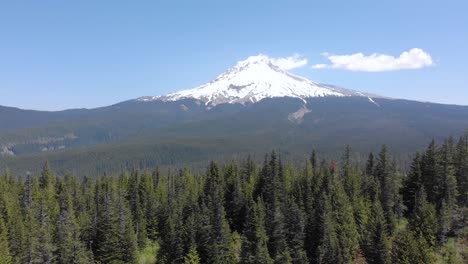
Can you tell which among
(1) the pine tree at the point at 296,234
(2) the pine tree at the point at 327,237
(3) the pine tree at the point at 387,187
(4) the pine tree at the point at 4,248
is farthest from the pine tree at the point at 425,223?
(4) the pine tree at the point at 4,248

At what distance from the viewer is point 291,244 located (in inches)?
2837

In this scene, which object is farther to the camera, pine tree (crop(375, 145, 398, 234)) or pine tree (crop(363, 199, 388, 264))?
pine tree (crop(375, 145, 398, 234))

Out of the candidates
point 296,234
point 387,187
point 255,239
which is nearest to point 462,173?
point 387,187

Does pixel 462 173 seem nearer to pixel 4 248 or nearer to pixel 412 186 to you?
pixel 412 186

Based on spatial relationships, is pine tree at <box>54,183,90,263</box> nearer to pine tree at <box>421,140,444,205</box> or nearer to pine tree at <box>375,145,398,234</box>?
pine tree at <box>375,145,398,234</box>

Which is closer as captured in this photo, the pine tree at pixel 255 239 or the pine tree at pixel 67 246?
the pine tree at pixel 255 239

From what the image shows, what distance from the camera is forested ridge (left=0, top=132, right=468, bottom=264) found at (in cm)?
6806

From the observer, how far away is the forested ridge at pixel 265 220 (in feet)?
223

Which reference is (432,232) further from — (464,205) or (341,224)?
(464,205)

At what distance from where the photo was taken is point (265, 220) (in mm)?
74250

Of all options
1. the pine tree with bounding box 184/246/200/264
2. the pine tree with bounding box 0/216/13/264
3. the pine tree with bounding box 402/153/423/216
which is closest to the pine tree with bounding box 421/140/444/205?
the pine tree with bounding box 402/153/423/216

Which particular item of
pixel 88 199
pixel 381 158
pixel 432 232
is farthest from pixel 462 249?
pixel 88 199

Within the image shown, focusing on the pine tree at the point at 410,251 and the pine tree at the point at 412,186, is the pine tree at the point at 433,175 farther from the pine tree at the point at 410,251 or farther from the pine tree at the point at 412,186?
the pine tree at the point at 410,251

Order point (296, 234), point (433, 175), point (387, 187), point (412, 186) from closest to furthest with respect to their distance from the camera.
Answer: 1. point (296, 234)
2. point (387, 187)
3. point (433, 175)
4. point (412, 186)
